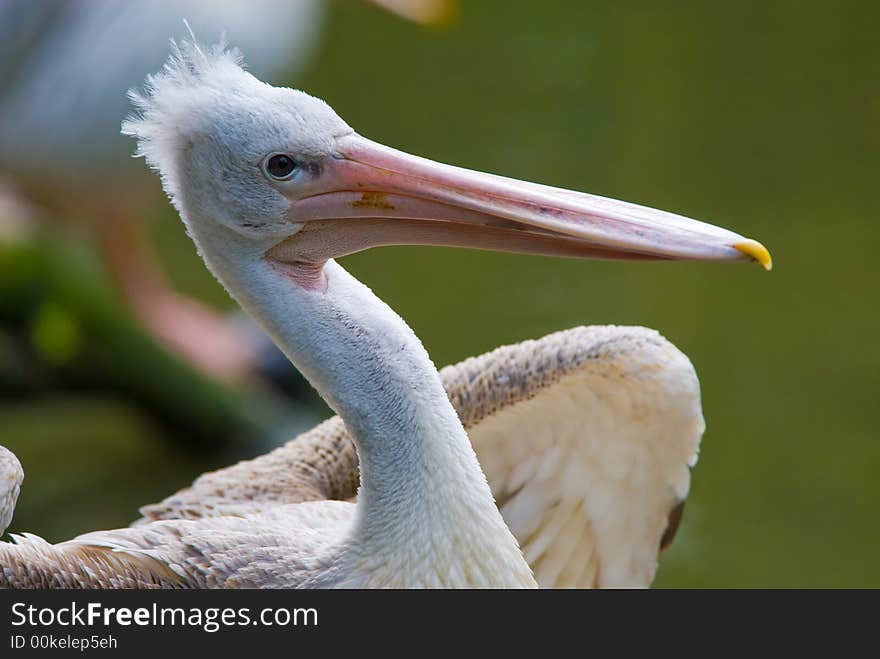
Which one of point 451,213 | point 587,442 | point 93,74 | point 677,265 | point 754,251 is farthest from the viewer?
point 677,265

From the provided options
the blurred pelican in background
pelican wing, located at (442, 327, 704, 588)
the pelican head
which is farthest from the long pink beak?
the blurred pelican in background

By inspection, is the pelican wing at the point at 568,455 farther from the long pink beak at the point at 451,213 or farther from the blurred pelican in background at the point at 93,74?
the blurred pelican in background at the point at 93,74

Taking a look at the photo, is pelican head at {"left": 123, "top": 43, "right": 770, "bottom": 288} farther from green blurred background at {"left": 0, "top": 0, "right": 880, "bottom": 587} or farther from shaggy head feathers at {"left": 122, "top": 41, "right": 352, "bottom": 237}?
green blurred background at {"left": 0, "top": 0, "right": 880, "bottom": 587}

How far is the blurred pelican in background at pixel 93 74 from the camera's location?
4.94 metres

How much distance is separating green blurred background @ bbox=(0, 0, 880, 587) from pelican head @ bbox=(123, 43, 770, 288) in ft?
8.91

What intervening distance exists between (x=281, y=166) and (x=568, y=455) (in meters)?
0.99

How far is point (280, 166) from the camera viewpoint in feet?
7.89

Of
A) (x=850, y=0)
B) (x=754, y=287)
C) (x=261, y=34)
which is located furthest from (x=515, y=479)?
(x=850, y=0)

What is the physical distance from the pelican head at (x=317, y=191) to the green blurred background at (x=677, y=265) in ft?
8.91

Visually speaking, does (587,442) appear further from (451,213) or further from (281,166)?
(281,166)

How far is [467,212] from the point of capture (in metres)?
2.46

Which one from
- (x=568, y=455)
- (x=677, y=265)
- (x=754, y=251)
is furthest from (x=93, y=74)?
(x=754, y=251)
